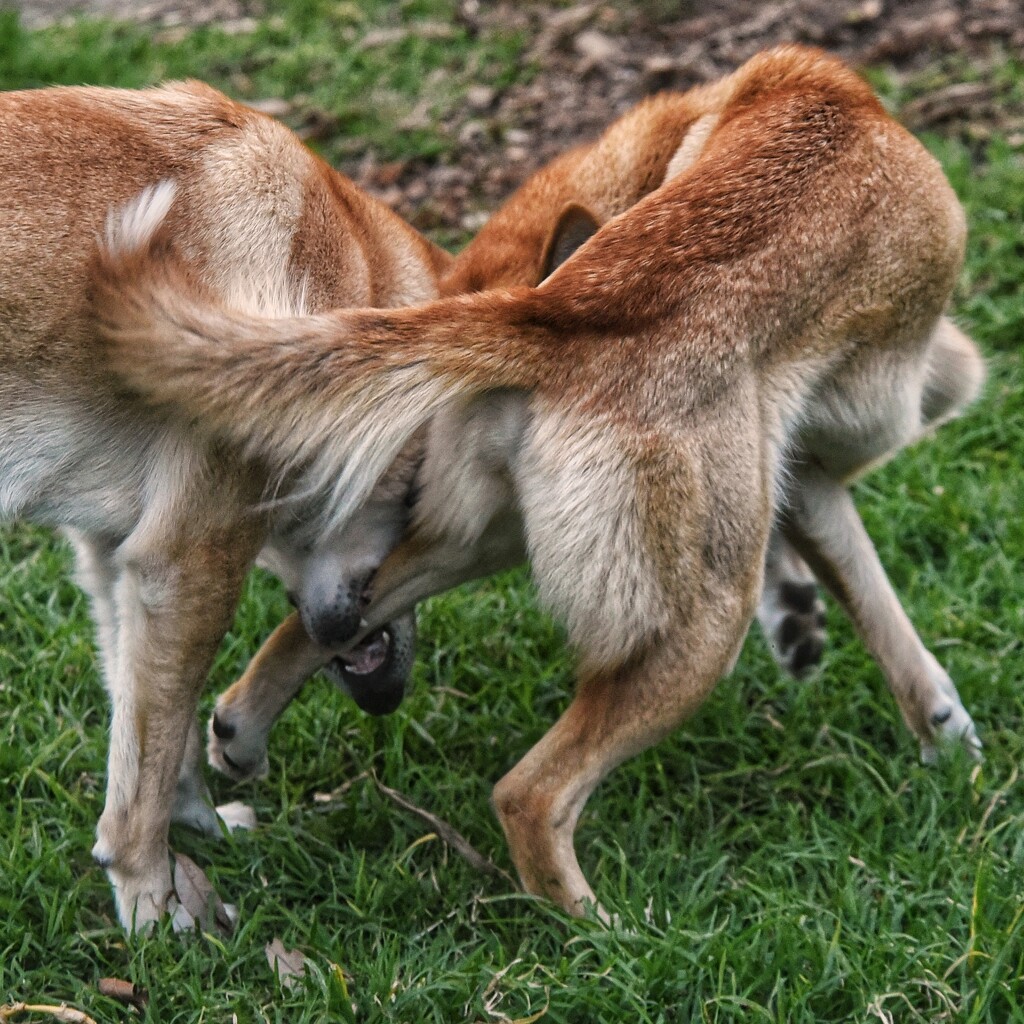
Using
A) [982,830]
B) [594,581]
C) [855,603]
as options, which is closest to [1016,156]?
[855,603]

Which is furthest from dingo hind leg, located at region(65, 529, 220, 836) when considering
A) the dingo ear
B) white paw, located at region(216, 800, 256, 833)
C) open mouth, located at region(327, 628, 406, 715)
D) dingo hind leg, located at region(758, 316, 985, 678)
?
dingo hind leg, located at region(758, 316, 985, 678)

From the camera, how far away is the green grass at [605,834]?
2.81 meters

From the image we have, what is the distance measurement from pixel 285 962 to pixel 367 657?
834 millimetres

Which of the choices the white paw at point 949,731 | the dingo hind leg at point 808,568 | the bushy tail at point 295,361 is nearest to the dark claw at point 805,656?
the dingo hind leg at point 808,568

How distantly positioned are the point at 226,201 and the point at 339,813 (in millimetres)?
1602

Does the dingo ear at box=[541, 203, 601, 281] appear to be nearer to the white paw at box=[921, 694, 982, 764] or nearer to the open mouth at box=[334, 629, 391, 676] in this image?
the open mouth at box=[334, 629, 391, 676]

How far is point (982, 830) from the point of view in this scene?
11.0 ft

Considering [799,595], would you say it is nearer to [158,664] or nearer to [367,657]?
[367,657]

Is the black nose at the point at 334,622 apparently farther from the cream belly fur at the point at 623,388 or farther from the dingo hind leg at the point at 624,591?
the dingo hind leg at the point at 624,591

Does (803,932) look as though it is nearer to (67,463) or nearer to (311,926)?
(311,926)

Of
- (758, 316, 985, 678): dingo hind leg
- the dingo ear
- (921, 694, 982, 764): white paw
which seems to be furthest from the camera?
(758, 316, 985, 678): dingo hind leg

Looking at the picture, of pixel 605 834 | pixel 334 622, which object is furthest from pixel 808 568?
pixel 334 622

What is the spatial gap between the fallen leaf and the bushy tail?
102cm

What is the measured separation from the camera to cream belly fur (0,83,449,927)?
293cm
